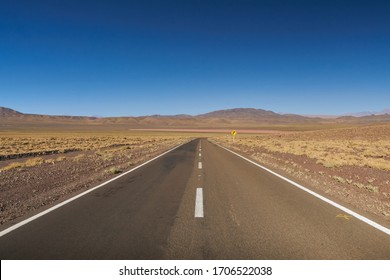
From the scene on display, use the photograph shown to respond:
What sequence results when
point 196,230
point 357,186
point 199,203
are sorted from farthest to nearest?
point 357,186, point 199,203, point 196,230

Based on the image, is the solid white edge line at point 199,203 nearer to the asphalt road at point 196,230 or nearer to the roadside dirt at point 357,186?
the asphalt road at point 196,230

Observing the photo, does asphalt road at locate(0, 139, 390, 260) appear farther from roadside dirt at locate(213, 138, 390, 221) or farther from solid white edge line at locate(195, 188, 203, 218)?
roadside dirt at locate(213, 138, 390, 221)

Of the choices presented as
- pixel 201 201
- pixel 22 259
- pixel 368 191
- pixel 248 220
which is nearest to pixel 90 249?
pixel 22 259

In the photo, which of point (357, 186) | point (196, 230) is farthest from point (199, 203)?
point (357, 186)

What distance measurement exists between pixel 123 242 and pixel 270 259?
2.27 meters

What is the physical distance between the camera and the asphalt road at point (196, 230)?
4.71 meters

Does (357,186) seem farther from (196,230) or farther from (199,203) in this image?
(196,230)

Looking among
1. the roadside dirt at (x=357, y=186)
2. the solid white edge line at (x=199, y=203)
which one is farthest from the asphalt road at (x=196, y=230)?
the roadside dirt at (x=357, y=186)

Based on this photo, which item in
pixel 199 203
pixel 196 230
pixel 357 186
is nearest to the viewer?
pixel 196 230

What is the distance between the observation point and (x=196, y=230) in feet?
18.9

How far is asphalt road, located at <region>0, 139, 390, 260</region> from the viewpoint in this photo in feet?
15.5

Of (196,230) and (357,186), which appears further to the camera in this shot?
(357,186)

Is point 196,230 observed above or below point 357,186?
above

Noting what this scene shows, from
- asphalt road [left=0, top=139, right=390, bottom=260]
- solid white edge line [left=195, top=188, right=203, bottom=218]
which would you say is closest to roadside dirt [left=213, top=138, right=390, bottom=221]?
asphalt road [left=0, top=139, right=390, bottom=260]
